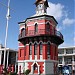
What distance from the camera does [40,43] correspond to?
34.1 metres

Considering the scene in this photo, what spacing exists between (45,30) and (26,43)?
14.8 feet

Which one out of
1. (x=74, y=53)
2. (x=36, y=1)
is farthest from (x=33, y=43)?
(x=74, y=53)

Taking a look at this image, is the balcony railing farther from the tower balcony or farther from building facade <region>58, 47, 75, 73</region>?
building facade <region>58, 47, 75, 73</region>

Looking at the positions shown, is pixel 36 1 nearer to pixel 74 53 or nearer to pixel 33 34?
pixel 33 34

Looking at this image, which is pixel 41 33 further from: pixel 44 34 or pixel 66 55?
pixel 66 55

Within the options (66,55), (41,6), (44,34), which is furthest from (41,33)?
(66,55)

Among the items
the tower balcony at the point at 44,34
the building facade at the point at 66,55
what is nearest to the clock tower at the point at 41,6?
the tower balcony at the point at 44,34

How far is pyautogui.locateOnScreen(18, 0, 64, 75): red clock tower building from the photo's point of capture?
3338 centimetres

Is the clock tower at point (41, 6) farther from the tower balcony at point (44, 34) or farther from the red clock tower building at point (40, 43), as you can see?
the tower balcony at point (44, 34)

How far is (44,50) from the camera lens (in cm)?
3338

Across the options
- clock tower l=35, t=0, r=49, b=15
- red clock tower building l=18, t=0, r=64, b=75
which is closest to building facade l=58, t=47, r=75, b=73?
red clock tower building l=18, t=0, r=64, b=75

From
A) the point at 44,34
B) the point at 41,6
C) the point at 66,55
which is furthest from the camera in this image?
the point at 66,55

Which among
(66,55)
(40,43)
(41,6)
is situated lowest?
(66,55)

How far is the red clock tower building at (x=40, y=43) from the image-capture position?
3338cm
